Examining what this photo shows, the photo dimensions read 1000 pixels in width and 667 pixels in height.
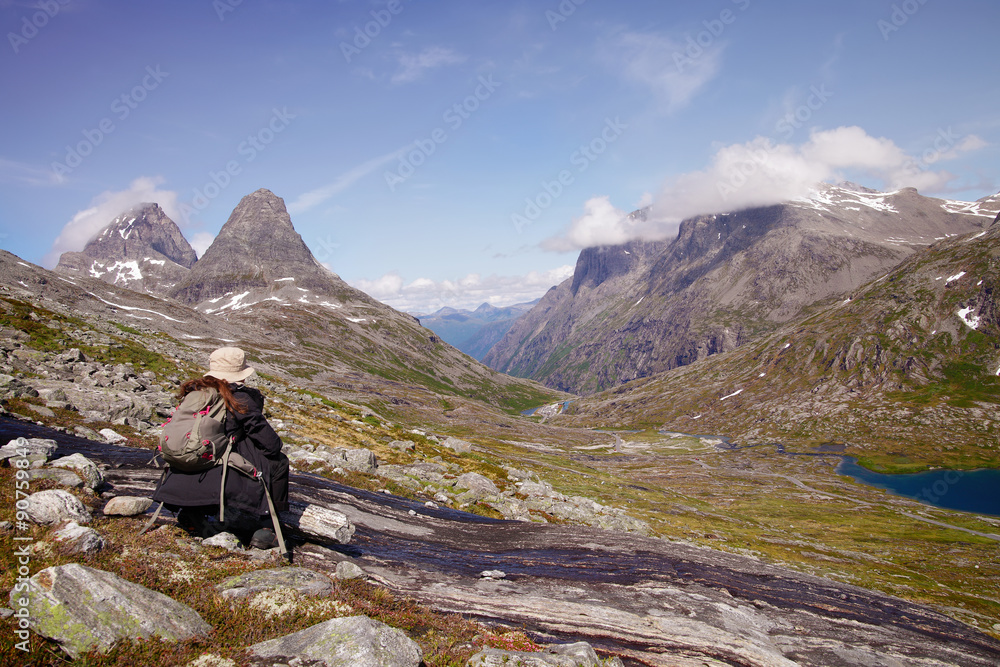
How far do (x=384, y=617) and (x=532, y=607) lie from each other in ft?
23.8

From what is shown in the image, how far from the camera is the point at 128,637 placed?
27.5 ft

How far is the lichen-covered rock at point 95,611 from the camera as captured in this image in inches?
307

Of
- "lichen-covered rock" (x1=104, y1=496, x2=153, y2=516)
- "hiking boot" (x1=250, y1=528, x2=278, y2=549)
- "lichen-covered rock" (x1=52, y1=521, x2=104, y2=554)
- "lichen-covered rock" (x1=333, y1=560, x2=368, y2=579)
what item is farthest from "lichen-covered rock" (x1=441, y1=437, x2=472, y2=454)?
"lichen-covered rock" (x1=52, y1=521, x2=104, y2=554)

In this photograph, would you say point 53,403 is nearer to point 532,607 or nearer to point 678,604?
point 532,607

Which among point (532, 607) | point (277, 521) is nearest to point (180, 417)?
point (277, 521)

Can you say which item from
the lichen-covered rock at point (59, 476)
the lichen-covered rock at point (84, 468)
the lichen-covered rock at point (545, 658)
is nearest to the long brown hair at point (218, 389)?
the lichen-covered rock at point (59, 476)

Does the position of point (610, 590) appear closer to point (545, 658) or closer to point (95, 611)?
point (545, 658)

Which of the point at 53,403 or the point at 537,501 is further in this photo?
the point at 537,501

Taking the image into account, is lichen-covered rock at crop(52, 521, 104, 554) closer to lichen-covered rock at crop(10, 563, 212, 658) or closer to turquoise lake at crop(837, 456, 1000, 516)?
lichen-covered rock at crop(10, 563, 212, 658)

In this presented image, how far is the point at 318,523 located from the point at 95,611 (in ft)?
28.3

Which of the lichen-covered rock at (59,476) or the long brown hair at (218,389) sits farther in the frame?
the lichen-covered rock at (59,476)

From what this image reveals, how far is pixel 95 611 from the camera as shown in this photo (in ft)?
27.2

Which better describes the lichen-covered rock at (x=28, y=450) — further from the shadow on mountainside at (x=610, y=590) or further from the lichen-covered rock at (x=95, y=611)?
the lichen-covered rock at (x=95, y=611)

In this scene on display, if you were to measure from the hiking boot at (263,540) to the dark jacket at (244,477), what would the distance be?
1431 mm
